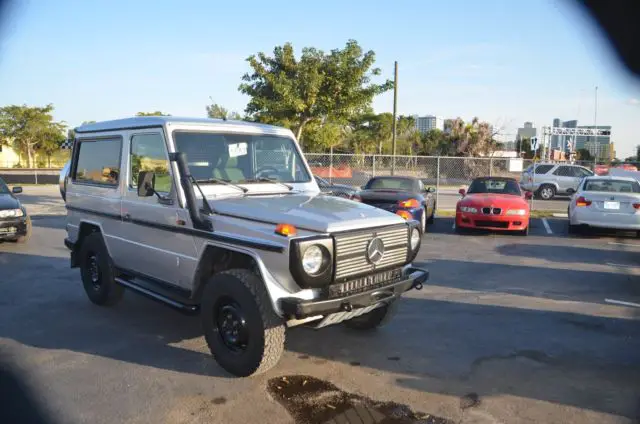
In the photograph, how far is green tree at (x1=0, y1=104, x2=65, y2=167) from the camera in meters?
40.4

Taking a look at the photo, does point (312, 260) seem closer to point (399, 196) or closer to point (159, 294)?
point (159, 294)

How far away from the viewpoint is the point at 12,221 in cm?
992

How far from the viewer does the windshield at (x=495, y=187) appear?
12428mm

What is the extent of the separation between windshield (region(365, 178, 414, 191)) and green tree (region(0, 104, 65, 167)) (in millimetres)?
37163

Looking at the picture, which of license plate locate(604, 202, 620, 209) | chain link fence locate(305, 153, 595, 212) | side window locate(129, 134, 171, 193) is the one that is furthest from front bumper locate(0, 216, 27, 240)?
license plate locate(604, 202, 620, 209)

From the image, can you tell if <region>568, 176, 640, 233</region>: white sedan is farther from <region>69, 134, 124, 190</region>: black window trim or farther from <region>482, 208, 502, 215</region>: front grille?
<region>69, 134, 124, 190</region>: black window trim

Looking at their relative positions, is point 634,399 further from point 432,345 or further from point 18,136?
point 18,136

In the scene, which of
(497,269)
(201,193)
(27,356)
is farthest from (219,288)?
(497,269)

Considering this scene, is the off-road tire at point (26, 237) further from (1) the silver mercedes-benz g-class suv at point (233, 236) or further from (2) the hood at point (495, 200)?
(2) the hood at point (495, 200)

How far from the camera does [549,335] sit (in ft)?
17.1

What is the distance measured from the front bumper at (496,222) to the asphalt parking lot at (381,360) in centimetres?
386

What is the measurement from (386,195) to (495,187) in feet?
11.2

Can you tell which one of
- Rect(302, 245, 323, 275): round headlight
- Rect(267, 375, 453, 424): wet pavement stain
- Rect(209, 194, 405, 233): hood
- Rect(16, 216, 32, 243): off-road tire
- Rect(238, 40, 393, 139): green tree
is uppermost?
Rect(238, 40, 393, 139): green tree

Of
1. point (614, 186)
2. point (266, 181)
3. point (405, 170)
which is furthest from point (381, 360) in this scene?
point (405, 170)
